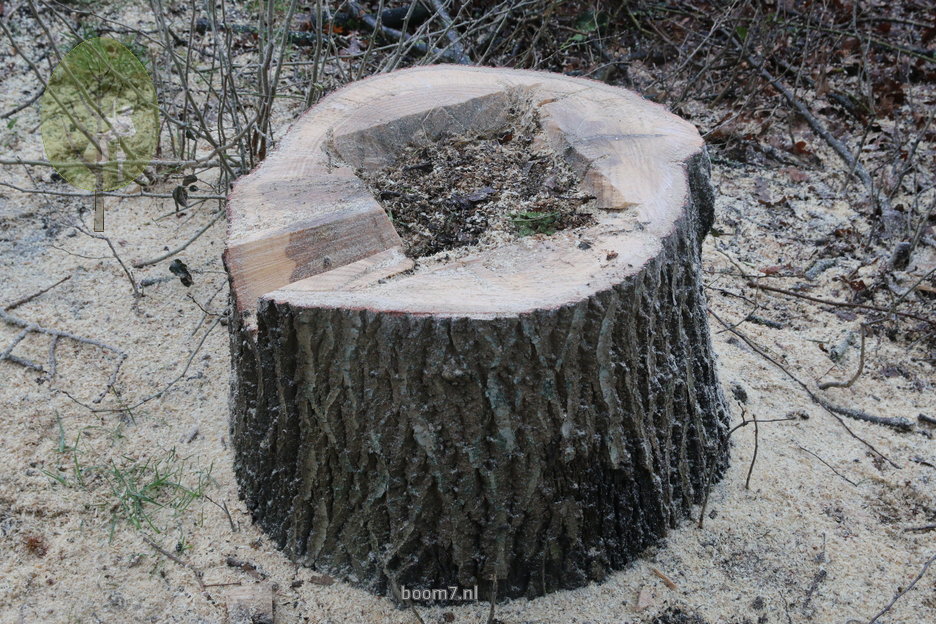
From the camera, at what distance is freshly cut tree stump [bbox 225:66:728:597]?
1561mm

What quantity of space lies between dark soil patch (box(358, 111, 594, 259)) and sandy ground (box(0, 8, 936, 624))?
86 cm

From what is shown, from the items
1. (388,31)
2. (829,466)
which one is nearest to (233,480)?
(829,466)

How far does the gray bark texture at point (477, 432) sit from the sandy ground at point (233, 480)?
0.35ft

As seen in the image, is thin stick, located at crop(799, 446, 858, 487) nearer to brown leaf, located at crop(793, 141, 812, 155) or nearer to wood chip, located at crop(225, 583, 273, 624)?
wood chip, located at crop(225, 583, 273, 624)

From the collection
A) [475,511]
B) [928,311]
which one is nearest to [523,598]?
[475,511]

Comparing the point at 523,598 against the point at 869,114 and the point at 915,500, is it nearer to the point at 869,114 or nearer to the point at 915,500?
the point at 915,500

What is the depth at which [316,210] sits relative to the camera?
1861 millimetres

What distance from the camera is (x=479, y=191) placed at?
6.88 feet

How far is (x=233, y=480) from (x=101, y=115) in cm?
133

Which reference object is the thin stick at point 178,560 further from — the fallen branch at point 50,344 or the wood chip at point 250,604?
the fallen branch at point 50,344

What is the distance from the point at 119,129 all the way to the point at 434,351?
1.99 meters

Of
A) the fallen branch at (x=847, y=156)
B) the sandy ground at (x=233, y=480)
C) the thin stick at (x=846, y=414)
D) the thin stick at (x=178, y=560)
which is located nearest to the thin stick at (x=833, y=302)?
the sandy ground at (x=233, y=480)

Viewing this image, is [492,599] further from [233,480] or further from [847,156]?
[847,156]

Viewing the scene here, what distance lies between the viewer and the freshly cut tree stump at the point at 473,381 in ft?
5.12
